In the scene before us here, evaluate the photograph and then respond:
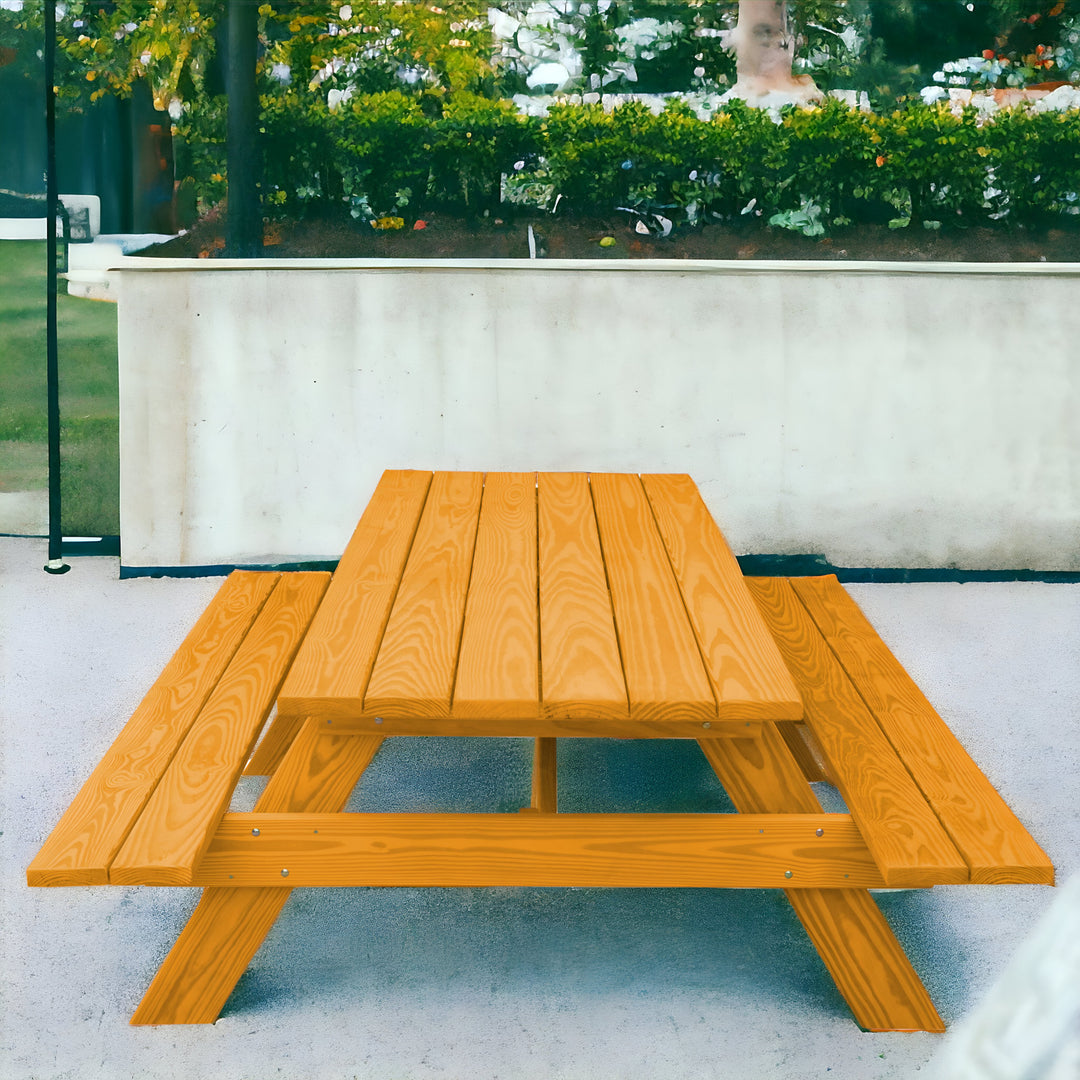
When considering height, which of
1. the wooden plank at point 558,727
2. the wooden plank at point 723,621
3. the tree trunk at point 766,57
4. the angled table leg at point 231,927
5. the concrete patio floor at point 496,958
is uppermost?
the tree trunk at point 766,57

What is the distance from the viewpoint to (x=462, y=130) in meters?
4.73

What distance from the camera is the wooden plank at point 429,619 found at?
186 cm

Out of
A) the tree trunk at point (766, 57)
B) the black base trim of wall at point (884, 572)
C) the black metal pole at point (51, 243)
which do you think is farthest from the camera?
the black base trim of wall at point (884, 572)

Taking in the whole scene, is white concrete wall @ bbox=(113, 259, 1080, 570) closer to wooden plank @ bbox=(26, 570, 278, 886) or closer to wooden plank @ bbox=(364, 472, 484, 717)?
wooden plank @ bbox=(364, 472, 484, 717)

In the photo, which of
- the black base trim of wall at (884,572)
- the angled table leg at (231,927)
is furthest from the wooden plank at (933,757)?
the black base trim of wall at (884,572)

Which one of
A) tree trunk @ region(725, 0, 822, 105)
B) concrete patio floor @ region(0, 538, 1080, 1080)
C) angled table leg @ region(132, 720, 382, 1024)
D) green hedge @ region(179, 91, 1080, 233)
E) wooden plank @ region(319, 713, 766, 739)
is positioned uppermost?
tree trunk @ region(725, 0, 822, 105)

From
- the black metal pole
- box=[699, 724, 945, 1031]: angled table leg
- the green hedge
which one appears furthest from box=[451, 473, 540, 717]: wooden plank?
the black metal pole

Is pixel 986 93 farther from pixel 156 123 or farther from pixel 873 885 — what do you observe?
pixel 873 885

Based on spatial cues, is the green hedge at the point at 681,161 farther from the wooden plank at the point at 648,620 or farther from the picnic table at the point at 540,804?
the picnic table at the point at 540,804

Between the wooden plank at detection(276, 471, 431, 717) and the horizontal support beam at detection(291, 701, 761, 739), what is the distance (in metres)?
0.04

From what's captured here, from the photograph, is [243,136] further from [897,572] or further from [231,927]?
[231,927]

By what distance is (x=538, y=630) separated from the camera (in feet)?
7.06

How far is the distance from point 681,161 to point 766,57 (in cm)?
54

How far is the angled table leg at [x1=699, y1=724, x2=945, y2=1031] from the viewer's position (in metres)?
2.04
